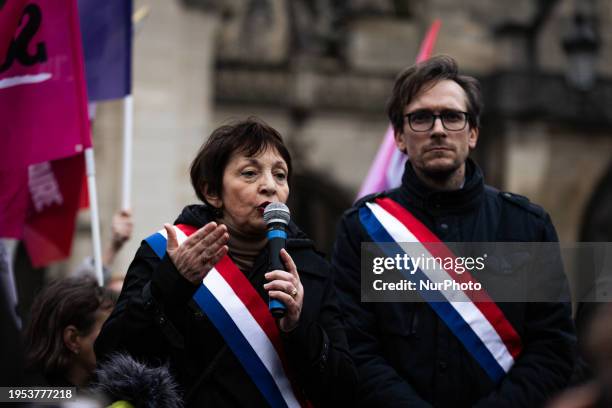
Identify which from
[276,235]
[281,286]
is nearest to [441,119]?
[276,235]

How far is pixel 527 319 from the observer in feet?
11.5

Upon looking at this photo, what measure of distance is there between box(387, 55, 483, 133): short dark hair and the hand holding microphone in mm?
981

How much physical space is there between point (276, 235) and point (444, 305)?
2.84 feet

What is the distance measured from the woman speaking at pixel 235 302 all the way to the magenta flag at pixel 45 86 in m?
1.69

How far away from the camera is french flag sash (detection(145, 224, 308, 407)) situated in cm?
298

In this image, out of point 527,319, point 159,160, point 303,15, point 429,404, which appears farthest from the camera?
point 303,15

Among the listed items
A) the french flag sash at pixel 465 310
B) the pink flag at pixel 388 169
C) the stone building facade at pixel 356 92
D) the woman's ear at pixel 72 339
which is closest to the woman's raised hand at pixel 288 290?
the french flag sash at pixel 465 310

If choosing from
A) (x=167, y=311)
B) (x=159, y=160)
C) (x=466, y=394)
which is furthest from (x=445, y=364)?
(x=159, y=160)

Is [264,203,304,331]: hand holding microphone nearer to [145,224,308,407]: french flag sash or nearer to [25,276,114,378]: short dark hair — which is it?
[145,224,308,407]: french flag sash

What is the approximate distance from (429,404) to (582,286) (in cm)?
82

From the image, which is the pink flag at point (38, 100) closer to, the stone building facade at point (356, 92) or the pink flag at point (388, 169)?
the pink flag at point (388, 169)

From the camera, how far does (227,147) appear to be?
125 inches

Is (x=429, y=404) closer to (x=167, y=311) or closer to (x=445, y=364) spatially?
(x=445, y=364)

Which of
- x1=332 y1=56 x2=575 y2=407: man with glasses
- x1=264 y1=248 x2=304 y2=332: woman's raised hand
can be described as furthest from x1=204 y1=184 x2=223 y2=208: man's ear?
x1=332 y1=56 x2=575 y2=407: man with glasses
